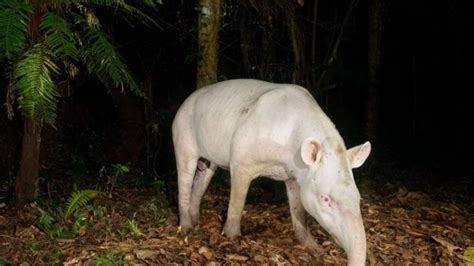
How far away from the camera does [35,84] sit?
4.92 m

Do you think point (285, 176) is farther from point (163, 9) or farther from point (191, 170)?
point (163, 9)


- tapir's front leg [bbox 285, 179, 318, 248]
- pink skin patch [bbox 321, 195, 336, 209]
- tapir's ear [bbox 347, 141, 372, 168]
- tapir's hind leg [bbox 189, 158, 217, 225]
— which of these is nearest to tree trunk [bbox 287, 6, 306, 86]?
tapir's hind leg [bbox 189, 158, 217, 225]

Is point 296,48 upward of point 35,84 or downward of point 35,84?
upward

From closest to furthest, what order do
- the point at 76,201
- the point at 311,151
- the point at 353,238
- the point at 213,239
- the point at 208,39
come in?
the point at 353,238
the point at 311,151
the point at 213,239
the point at 76,201
the point at 208,39

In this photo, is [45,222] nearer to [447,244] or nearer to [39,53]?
[39,53]

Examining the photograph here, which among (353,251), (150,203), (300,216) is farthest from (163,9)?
(353,251)

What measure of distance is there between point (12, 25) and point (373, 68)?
8.26m

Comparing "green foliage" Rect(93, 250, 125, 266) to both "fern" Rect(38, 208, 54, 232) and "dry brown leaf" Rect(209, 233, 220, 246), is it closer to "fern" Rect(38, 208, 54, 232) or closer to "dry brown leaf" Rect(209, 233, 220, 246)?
"dry brown leaf" Rect(209, 233, 220, 246)

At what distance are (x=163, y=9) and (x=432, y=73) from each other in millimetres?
12662

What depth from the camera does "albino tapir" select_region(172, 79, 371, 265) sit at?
4.45 meters

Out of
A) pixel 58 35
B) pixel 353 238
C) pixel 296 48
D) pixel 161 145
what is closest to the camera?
pixel 353 238

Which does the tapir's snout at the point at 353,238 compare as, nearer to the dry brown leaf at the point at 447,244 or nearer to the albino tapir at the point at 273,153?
the albino tapir at the point at 273,153

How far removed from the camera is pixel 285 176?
5.38 metres

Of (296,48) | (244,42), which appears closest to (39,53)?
(244,42)
